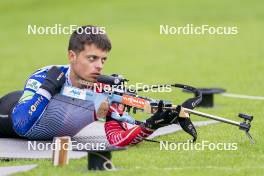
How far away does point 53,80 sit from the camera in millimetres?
11562

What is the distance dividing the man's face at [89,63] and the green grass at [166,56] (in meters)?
1.09

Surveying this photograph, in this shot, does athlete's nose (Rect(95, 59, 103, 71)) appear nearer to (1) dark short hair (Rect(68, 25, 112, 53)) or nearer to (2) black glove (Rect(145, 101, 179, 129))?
(1) dark short hair (Rect(68, 25, 112, 53))

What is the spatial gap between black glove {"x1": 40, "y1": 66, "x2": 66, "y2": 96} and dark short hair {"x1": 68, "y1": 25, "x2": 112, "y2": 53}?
1.31 ft

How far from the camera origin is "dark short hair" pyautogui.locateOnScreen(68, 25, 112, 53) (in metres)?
11.7

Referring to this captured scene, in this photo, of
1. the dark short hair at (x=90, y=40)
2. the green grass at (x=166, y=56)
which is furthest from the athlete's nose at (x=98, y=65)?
the green grass at (x=166, y=56)

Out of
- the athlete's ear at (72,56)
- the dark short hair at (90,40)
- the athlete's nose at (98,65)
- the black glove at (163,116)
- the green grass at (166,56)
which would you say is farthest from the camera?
the athlete's ear at (72,56)

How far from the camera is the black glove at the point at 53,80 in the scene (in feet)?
37.9

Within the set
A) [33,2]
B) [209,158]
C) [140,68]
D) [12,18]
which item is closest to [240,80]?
[140,68]

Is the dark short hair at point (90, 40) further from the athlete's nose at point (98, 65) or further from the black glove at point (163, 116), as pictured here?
the black glove at point (163, 116)

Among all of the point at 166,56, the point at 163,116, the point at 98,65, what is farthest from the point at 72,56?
the point at 166,56

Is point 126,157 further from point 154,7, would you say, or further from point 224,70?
point 154,7

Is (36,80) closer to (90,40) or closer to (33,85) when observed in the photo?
(33,85)

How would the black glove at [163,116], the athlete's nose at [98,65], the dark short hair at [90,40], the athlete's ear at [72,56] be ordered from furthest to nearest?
the athlete's ear at [72,56], the dark short hair at [90,40], the athlete's nose at [98,65], the black glove at [163,116]

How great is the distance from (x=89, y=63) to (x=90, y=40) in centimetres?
31
